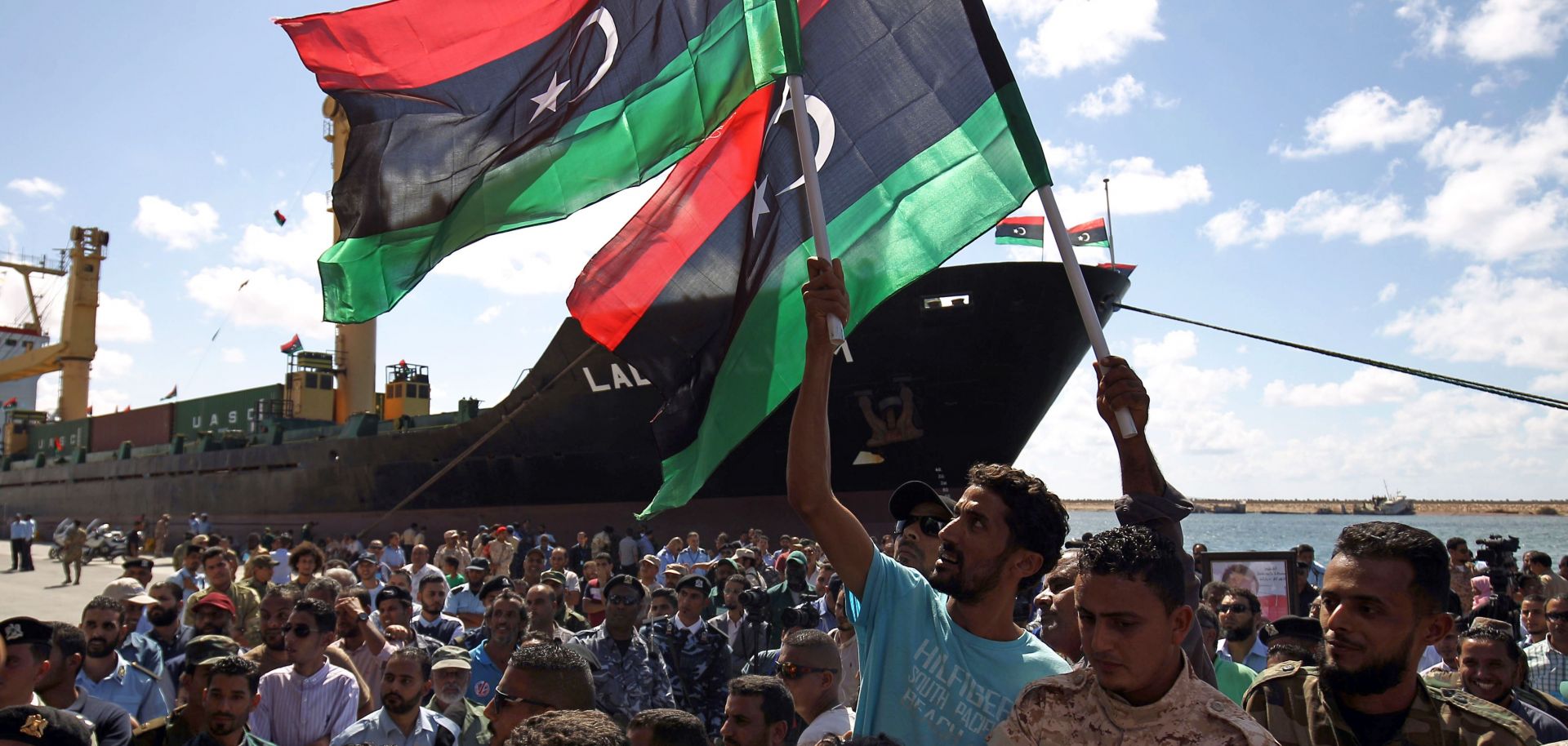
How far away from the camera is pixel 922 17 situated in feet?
14.4

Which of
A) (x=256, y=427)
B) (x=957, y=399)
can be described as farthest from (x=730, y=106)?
(x=256, y=427)

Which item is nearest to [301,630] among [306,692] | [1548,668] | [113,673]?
[306,692]

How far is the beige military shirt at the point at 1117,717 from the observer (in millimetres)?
1896

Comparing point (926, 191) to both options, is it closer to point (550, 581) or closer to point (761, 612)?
point (761, 612)

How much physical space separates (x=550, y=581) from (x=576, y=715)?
534 centimetres

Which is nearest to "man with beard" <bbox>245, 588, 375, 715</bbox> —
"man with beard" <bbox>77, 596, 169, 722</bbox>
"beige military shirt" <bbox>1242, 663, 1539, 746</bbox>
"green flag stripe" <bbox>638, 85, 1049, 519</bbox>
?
"man with beard" <bbox>77, 596, 169, 722</bbox>

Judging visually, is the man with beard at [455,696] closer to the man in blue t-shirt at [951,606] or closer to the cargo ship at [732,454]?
the man in blue t-shirt at [951,606]

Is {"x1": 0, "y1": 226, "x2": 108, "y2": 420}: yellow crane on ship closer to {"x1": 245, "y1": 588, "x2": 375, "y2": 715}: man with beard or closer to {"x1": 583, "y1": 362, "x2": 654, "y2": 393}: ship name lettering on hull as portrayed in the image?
{"x1": 583, "y1": 362, "x2": 654, "y2": 393}: ship name lettering on hull

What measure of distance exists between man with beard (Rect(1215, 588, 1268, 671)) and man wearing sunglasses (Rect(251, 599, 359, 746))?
14.8 feet

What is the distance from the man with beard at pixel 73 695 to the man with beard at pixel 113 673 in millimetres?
743

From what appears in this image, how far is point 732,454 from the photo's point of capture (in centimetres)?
2017

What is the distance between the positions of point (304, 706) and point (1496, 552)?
994cm

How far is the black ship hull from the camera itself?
1900 cm

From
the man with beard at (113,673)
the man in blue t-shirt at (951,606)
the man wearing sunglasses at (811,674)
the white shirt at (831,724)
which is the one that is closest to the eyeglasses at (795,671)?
the man wearing sunglasses at (811,674)
